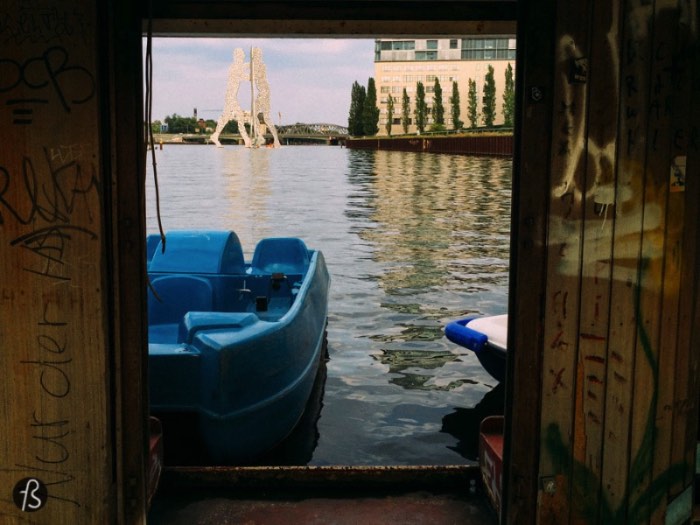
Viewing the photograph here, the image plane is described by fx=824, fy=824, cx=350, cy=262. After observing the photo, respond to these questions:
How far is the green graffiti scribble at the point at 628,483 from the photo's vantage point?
3578mm

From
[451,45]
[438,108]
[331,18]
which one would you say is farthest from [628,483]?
[451,45]

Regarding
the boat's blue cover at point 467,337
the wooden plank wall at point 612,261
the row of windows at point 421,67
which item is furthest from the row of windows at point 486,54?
the wooden plank wall at point 612,261

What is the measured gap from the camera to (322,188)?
47812mm

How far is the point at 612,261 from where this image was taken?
3490 millimetres

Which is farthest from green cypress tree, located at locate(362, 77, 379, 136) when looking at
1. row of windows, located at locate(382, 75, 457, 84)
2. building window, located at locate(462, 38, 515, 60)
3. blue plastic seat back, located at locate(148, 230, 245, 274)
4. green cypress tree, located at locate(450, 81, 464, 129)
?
blue plastic seat back, located at locate(148, 230, 245, 274)

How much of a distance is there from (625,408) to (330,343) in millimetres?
8453

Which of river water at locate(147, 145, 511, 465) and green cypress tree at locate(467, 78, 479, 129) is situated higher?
green cypress tree at locate(467, 78, 479, 129)

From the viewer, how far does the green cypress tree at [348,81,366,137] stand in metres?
156

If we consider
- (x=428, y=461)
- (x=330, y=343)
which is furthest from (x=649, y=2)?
(x=330, y=343)

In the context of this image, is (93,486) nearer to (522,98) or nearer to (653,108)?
(522,98)

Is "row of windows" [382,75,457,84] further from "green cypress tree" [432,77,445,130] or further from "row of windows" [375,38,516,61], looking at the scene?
"green cypress tree" [432,77,445,130]

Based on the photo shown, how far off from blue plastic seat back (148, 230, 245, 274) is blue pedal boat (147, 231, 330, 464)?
1 cm

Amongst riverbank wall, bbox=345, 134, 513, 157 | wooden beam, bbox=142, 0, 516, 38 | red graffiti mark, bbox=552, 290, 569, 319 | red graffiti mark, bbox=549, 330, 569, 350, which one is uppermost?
riverbank wall, bbox=345, 134, 513, 157

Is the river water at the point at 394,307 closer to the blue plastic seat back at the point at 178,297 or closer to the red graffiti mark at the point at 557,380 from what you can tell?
the blue plastic seat back at the point at 178,297
